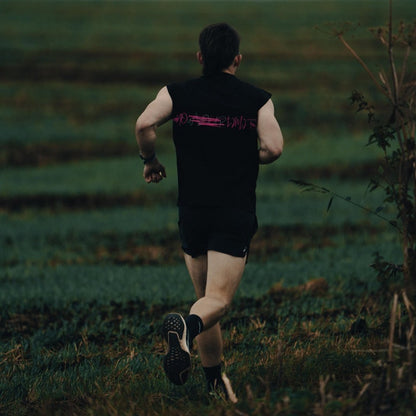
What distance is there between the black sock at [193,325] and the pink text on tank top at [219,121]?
1.12 m

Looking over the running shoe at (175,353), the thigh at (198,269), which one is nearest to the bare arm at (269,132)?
the thigh at (198,269)

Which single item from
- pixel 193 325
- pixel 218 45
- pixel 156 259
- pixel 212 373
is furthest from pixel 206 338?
pixel 156 259

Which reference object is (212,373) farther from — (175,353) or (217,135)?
(217,135)

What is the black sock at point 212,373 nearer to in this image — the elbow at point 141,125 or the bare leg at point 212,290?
the bare leg at point 212,290

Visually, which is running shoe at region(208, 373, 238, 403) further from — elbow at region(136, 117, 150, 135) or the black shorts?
elbow at region(136, 117, 150, 135)

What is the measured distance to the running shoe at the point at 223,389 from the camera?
4102 mm

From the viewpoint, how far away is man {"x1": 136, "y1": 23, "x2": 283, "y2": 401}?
16.0 feet

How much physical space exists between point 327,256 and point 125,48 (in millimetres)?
42059

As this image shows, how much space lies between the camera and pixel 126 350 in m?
6.57

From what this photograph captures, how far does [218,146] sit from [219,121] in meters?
0.15

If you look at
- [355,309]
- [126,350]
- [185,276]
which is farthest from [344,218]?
[126,350]

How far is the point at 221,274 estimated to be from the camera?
16.0 feet

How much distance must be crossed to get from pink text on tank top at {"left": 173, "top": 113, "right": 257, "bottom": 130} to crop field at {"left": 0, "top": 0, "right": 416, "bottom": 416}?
2.35 feet

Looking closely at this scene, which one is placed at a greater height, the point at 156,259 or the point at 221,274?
the point at 221,274
